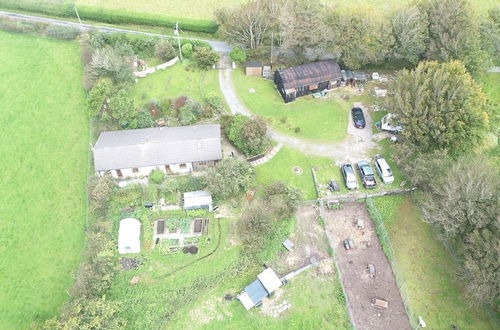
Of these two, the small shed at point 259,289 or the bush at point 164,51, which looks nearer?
the small shed at point 259,289

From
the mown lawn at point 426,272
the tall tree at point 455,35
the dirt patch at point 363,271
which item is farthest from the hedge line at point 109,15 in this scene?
the mown lawn at point 426,272

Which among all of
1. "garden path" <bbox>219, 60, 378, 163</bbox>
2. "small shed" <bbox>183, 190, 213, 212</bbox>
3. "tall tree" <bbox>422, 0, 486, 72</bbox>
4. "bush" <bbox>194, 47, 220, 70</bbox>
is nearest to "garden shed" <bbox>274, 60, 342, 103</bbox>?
"garden path" <bbox>219, 60, 378, 163</bbox>

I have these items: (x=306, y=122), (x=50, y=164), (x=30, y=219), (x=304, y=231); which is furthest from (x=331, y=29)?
(x=30, y=219)

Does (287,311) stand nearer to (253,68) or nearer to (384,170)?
(384,170)

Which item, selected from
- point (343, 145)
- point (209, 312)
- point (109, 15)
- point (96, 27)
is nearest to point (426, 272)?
point (343, 145)

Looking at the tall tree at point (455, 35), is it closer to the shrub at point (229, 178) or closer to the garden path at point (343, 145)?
the garden path at point (343, 145)

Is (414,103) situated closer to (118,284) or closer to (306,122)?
(306,122)

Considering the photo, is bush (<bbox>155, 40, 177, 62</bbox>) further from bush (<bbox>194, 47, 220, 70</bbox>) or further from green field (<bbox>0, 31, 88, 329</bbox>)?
green field (<bbox>0, 31, 88, 329</bbox>)
